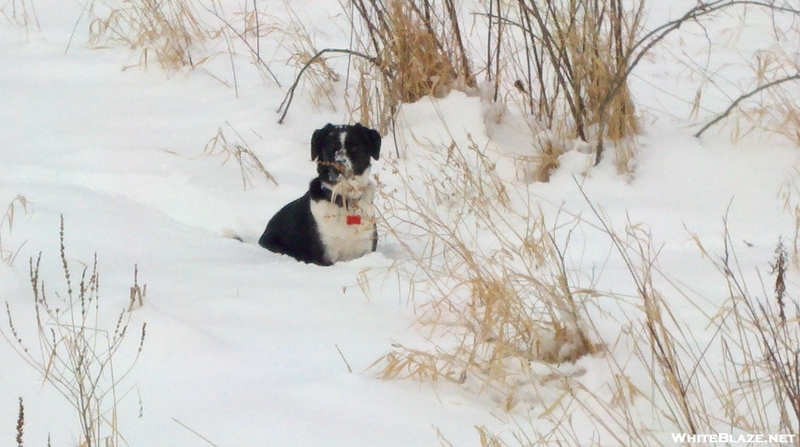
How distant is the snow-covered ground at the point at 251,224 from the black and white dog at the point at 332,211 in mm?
246

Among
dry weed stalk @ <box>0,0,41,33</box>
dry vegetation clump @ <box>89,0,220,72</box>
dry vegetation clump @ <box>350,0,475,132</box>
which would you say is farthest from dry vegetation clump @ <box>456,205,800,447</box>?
dry weed stalk @ <box>0,0,41,33</box>

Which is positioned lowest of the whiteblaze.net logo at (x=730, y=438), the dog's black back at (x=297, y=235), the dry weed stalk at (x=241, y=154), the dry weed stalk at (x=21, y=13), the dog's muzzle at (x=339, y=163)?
the dog's black back at (x=297, y=235)

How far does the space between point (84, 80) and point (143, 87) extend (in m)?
0.55

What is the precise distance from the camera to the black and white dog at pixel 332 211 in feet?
Result: 16.0

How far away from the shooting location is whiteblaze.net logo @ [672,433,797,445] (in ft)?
6.91

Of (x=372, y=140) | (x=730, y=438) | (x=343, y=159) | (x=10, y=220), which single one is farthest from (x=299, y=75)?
(x=730, y=438)

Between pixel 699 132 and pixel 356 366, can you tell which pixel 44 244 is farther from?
pixel 699 132

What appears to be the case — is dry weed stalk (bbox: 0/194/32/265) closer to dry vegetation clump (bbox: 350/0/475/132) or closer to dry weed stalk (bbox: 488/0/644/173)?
dry vegetation clump (bbox: 350/0/475/132)

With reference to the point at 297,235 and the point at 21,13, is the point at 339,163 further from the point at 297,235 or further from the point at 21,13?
the point at 21,13

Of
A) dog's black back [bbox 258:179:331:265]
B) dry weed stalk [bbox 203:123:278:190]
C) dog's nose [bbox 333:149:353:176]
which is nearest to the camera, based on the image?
dog's nose [bbox 333:149:353:176]

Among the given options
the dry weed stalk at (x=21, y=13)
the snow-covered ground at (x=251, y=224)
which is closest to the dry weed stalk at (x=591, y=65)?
the snow-covered ground at (x=251, y=224)

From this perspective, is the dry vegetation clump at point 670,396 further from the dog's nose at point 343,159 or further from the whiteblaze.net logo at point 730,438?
the dog's nose at point 343,159

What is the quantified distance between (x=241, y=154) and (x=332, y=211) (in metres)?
1.35

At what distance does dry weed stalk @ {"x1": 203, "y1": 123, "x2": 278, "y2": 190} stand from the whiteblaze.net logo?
3.86m
